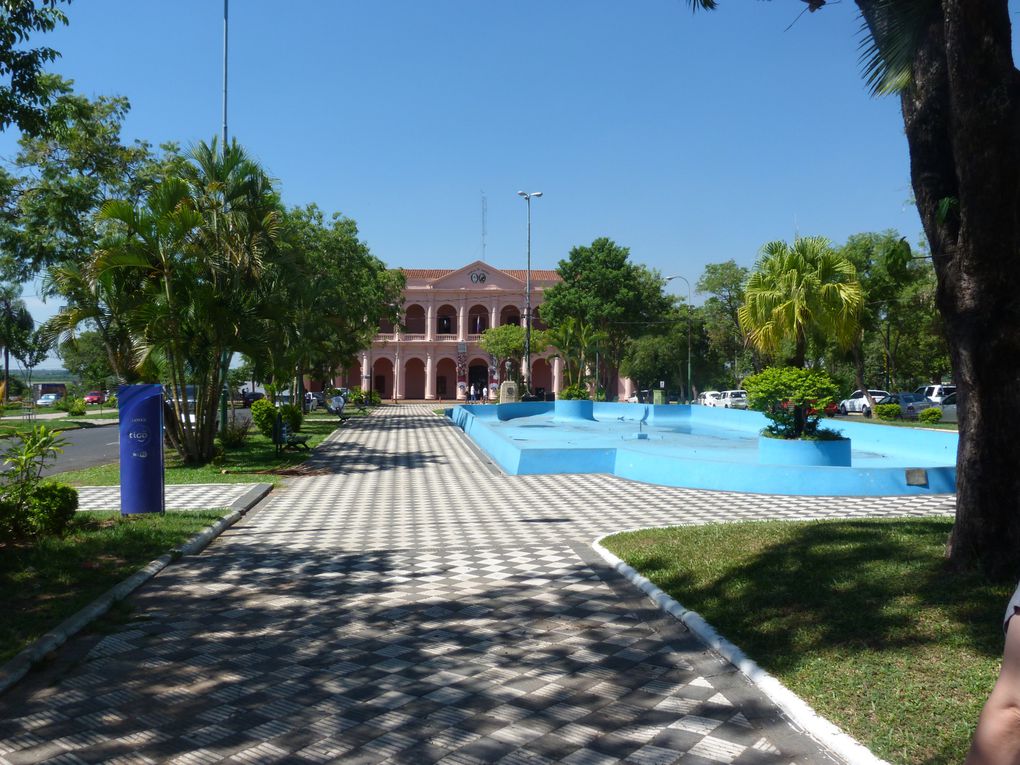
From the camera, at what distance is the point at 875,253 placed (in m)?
37.6

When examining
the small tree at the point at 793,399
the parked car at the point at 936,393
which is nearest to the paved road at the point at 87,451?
the small tree at the point at 793,399

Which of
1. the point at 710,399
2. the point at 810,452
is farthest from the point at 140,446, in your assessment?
the point at 710,399

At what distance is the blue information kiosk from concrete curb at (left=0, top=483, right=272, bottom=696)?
101 centimetres

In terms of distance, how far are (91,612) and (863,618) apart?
530 centimetres

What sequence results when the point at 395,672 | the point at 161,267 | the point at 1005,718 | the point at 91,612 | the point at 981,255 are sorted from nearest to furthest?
the point at 1005,718, the point at 395,672, the point at 981,255, the point at 91,612, the point at 161,267

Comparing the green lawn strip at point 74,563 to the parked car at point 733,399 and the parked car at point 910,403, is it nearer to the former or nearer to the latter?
the parked car at point 910,403

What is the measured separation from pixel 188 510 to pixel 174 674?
6.70 m

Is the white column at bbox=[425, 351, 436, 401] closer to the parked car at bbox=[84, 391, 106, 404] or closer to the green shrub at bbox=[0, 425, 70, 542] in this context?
the parked car at bbox=[84, 391, 106, 404]

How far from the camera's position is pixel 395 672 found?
4.88 meters

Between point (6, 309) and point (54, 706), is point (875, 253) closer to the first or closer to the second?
point (54, 706)

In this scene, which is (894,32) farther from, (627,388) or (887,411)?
(627,388)

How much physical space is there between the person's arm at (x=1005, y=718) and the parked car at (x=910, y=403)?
3681 centimetres

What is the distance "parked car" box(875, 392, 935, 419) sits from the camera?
3542cm

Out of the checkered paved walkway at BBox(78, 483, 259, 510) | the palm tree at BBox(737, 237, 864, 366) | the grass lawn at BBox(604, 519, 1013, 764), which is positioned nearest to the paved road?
the checkered paved walkway at BBox(78, 483, 259, 510)
